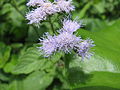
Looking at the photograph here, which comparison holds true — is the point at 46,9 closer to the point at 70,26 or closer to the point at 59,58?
the point at 70,26

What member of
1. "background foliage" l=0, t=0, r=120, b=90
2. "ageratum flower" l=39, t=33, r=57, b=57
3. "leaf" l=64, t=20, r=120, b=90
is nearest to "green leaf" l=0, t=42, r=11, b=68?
"background foliage" l=0, t=0, r=120, b=90

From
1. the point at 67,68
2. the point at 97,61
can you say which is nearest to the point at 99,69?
the point at 97,61

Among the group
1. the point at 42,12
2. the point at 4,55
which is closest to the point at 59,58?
the point at 42,12

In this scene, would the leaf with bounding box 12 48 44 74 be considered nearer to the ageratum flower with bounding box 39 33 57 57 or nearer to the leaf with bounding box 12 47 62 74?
the leaf with bounding box 12 47 62 74

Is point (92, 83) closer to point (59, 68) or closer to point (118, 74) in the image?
point (118, 74)

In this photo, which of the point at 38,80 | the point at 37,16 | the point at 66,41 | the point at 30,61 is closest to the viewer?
the point at 66,41

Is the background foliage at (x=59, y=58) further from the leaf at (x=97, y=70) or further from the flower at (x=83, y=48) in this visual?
the flower at (x=83, y=48)

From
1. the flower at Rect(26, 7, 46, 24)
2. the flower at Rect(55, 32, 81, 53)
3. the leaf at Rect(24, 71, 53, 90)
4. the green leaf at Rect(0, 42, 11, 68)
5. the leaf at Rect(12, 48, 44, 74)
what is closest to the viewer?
the flower at Rect(55, 32, 81, 53)

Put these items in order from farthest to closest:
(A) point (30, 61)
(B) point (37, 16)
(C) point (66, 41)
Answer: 1. (A) point (30, 61)
2. (B) point (37, 16)
3. (C) point (66, 41)

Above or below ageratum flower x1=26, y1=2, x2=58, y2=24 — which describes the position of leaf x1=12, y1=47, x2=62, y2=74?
below
